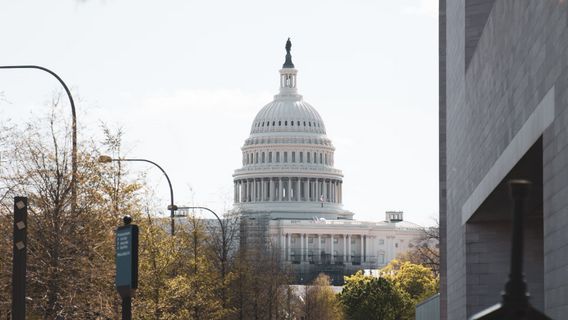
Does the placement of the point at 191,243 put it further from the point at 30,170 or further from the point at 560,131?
the point at 560,131

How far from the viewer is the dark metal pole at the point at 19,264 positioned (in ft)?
69.1

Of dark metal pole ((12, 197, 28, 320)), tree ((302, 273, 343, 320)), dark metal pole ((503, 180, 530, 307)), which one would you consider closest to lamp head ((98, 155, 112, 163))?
dark metal pole ((12, 197, 28, 320))

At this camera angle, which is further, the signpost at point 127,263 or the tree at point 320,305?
the tree at point 320,305

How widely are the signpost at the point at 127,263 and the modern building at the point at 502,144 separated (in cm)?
579

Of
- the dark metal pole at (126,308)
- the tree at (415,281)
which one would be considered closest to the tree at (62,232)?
the dark metal pole at (126,308)

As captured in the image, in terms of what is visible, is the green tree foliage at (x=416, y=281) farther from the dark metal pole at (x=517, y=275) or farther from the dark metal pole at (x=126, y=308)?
the dark metal pole at (x=517, y=275)

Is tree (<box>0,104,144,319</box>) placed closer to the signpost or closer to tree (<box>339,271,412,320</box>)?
the signpost

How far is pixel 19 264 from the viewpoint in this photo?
21.5 meters

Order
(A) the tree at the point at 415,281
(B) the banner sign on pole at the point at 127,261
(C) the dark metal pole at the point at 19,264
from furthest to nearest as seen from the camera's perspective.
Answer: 1. (A) the tree at the point at 415,281
2. (C) the dark metal pole at the point at 19,264
3. (B) the banner sign on pole at the point at 127,261

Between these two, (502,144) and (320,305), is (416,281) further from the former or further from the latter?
(502,144)

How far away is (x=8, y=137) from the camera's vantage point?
3456cm

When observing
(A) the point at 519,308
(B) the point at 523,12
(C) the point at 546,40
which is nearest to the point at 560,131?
(C) the point at 546,40

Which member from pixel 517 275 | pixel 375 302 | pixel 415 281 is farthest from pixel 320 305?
pixel 517 275

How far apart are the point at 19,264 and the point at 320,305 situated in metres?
112
